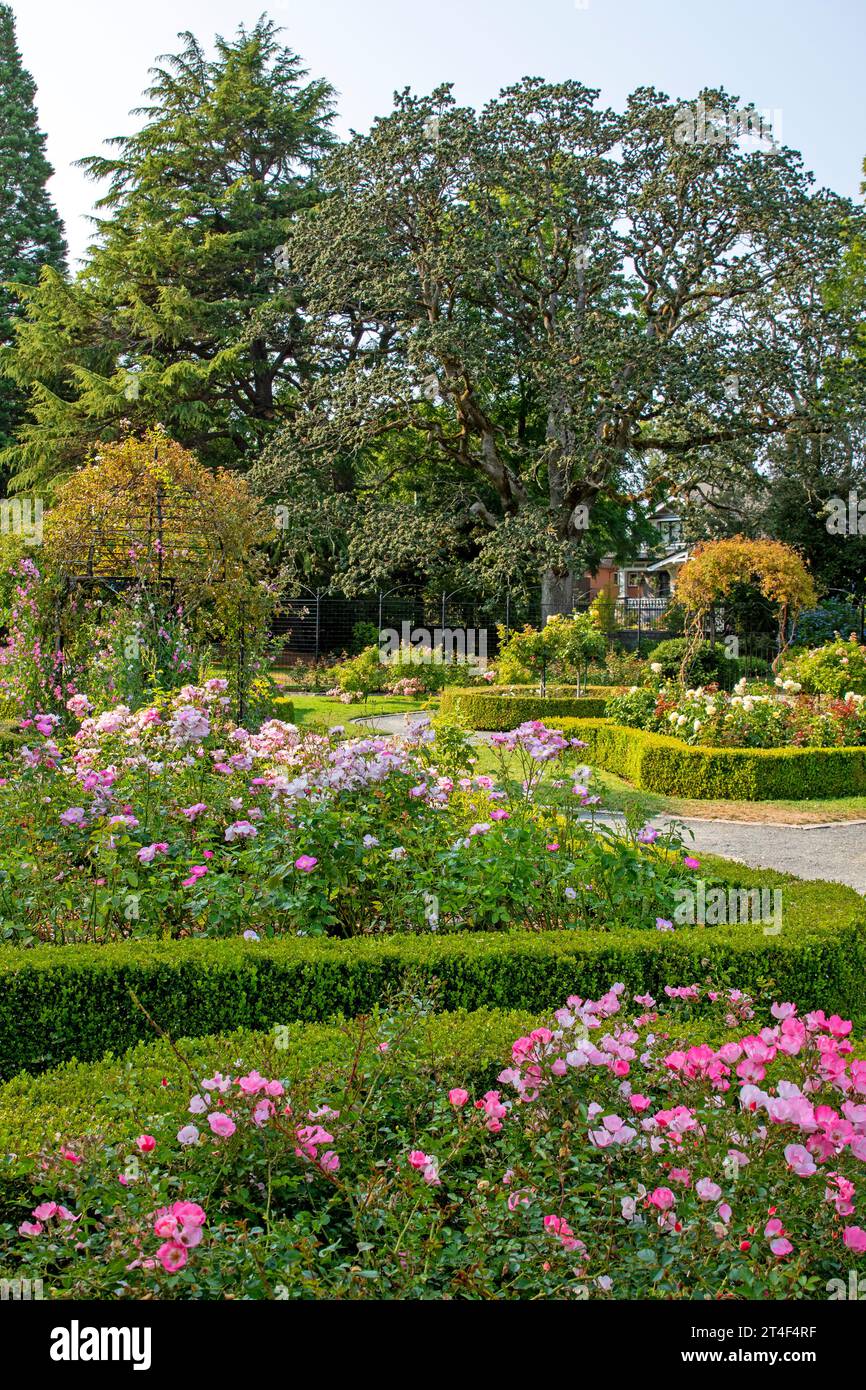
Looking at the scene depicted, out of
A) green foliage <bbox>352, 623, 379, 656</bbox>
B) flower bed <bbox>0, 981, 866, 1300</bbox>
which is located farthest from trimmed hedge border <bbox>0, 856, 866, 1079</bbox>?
green foliage <bbox>352, 623, 379, 656</bbox>

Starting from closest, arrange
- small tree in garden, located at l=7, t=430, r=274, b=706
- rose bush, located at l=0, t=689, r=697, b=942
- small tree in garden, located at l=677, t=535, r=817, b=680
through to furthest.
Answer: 1. rose bush, located at l=0, t=689, r=697, b=942
2. small tree in garden, located at l=7, t=430, r=274, b=706
3. small tree in garden, located at l=677, t=535, r=817, b=680

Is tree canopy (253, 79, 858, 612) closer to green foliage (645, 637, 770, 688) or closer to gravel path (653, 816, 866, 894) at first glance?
green foliage (645, 637, 770, 688)

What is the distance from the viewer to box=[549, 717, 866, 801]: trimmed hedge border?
1055cm

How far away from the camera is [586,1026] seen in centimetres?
266

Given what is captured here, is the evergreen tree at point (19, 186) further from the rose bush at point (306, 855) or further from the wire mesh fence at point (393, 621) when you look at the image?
the rose bush at point (306, 855)

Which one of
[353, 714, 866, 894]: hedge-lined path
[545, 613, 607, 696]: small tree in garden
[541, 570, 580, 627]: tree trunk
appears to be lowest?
[353, 714, 866, 894]: hedge-lined path

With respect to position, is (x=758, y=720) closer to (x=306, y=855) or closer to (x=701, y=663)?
(x=701, y=663)

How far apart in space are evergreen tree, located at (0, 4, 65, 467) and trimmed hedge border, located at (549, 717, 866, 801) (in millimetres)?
26774

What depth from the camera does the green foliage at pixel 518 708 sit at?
593 inches

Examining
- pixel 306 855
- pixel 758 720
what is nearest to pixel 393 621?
pixel 758 720

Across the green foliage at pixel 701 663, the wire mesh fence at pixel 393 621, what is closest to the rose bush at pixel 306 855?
the green foliage at pixel 701 663
